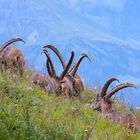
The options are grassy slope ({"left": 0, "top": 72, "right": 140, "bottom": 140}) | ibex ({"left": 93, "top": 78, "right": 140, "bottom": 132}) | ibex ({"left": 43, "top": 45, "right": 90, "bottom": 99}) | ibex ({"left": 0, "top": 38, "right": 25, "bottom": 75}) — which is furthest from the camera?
ibex ({"left": 0, "top": 38, "right": 25, "bottom": 75})

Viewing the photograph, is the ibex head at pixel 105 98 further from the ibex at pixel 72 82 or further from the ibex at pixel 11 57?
the ibex at pixel 11 57

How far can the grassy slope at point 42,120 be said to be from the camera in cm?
757

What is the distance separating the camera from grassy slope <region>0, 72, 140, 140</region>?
7.57 m

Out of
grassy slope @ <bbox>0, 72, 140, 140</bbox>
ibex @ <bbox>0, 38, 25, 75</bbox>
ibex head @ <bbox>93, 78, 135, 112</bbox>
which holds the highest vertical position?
ibex @ <bbox>0, 38, 25, 75</bbox>

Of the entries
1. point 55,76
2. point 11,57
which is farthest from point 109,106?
point 11,57

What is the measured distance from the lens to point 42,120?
838 centimetres

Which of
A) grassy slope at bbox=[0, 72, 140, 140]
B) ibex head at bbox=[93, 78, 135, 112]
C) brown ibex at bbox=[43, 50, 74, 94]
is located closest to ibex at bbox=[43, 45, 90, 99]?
brown ibex at bbox=[43, 50, 74, 94]

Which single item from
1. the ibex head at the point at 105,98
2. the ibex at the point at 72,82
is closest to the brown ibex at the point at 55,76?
the ibex at the point at 72,82

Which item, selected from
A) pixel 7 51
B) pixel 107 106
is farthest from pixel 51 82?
pixel 7 51

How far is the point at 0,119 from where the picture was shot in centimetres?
761

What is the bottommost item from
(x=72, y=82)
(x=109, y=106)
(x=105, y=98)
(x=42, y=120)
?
(x=42, y=120)

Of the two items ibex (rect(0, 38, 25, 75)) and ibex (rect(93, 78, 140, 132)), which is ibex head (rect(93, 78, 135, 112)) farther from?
ibex (rect(0, 38, 25, 75))

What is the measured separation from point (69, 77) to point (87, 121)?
728 centimetres

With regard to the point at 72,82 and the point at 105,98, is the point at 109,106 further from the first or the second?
the point at 72,82
